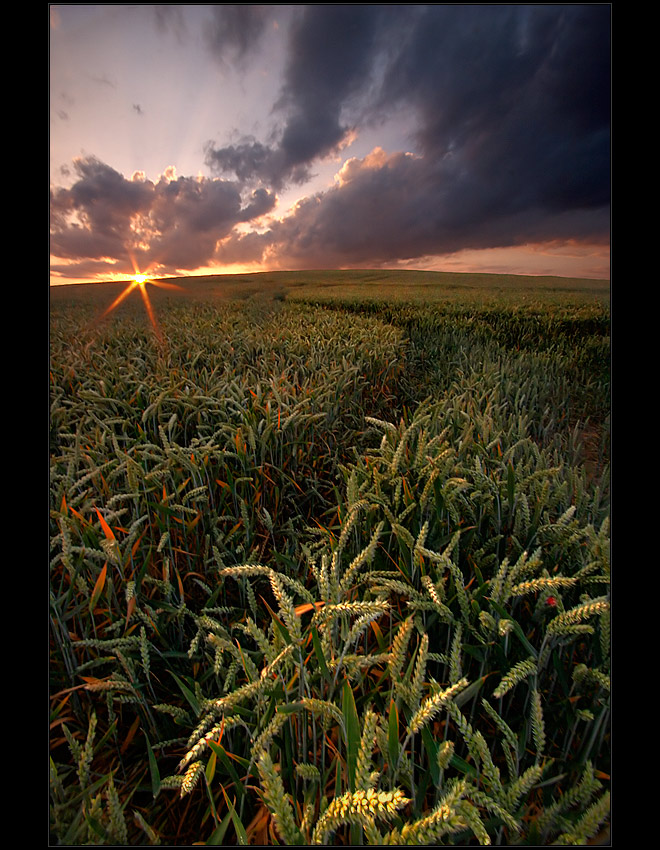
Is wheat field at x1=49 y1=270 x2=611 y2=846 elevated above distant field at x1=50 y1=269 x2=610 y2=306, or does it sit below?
below

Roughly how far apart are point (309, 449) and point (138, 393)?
1.43 meters

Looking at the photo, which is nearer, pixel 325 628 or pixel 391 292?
pixel 325 628

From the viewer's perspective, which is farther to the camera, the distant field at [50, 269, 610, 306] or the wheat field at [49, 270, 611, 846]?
the distant field at [50, 269, 610, 306]

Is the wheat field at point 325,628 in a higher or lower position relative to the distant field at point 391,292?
lower

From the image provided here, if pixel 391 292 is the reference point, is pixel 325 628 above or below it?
below

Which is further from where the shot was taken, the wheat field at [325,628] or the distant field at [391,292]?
the distant field at [391,292]
